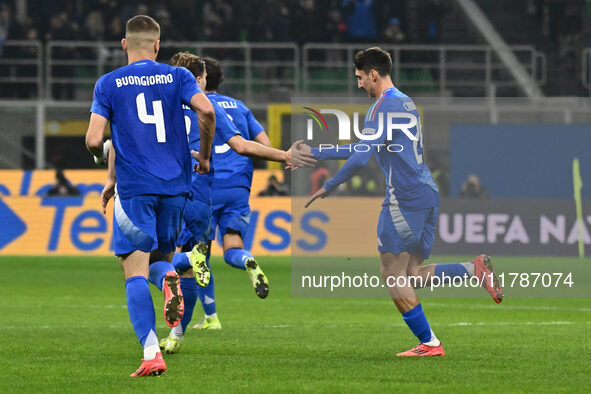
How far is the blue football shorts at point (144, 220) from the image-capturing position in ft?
23.2

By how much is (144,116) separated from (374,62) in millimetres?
1791

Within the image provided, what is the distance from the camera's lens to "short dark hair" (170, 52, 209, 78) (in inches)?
352

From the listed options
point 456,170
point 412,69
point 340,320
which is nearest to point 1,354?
point 340,320

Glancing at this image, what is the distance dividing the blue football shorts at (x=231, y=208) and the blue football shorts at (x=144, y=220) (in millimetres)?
2989

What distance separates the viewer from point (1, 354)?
8.38 metres

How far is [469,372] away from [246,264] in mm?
2435

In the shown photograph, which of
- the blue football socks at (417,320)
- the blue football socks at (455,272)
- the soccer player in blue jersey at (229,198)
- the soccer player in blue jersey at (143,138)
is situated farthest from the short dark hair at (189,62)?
the blue football socks at (417,320)

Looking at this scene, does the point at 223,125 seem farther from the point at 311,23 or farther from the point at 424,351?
the point at 311,23

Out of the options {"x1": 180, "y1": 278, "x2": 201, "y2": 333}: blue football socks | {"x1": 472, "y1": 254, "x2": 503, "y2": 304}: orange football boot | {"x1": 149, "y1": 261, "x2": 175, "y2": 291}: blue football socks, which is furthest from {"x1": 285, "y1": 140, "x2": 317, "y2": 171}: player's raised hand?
{"x1": 180, "y1": 278, "x2": 201, "y2": 333}: blue football socks

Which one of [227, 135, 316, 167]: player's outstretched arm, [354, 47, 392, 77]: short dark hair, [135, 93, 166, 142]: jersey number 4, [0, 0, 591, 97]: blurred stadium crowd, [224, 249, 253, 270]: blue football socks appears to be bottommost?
[224, 249, 253, 270]: blue football socks

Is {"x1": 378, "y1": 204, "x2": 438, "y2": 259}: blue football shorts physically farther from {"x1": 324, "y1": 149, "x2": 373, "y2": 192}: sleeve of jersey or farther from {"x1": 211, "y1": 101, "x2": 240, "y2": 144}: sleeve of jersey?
{"x1": 211, "y1": 101, "x2": 240, "y2": 144}: sleeve of jersey

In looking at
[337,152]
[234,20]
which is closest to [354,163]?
[337,152]

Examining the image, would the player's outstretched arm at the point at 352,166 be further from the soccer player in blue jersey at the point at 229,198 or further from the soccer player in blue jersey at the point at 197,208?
the soccer player in blue jersey at the point at 229,198

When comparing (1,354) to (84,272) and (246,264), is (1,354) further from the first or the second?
(84,272)
